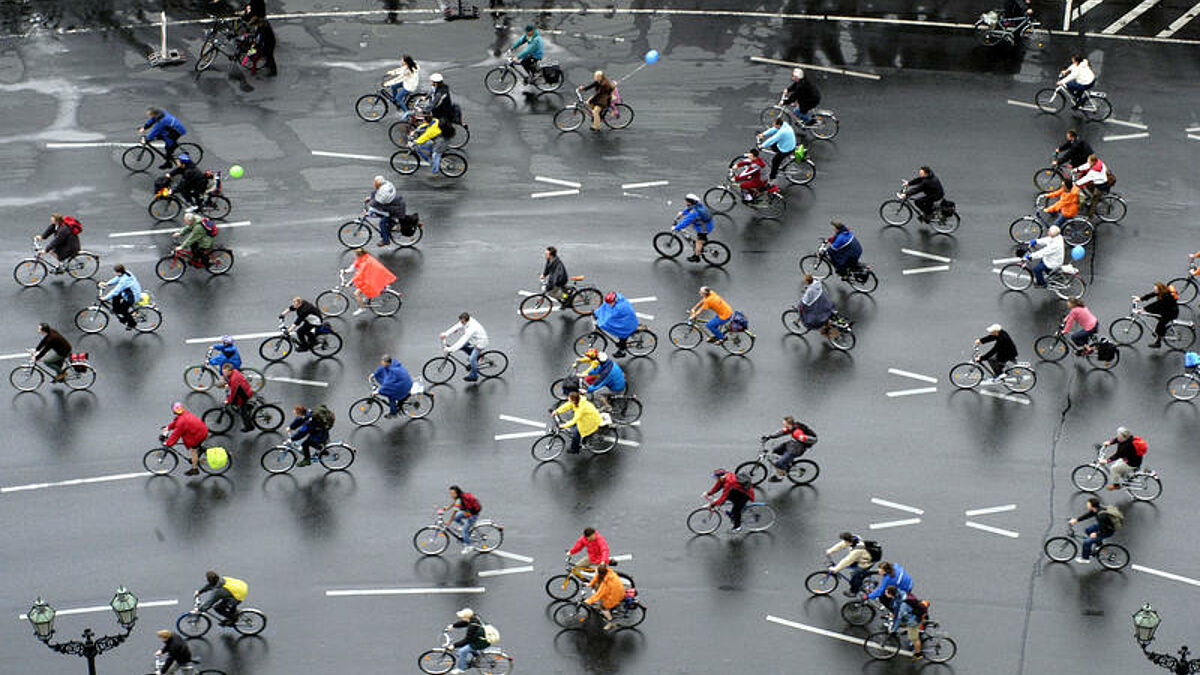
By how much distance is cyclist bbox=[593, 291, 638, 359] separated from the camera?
1405 inches

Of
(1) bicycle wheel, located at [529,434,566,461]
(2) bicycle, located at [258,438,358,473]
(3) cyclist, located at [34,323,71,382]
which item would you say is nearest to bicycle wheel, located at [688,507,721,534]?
(1) bicycle wheel, located at [529,434,566,461]

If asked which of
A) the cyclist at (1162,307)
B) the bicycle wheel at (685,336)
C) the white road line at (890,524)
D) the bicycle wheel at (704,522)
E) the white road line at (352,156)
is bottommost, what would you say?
the bicycle wheel at (704,522)

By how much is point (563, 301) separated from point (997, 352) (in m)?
9.12

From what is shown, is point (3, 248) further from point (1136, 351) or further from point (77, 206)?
point (1136, 351)

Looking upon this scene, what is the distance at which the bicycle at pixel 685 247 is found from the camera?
3928cm

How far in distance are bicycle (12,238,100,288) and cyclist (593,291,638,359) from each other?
11601mm

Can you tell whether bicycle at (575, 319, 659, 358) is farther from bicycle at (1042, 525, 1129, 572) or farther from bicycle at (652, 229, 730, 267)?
bicycle at (1042, 525, 1129, 572)

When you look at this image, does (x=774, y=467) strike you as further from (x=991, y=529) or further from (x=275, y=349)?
(x=275, y=349)

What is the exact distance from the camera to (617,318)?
117 feet

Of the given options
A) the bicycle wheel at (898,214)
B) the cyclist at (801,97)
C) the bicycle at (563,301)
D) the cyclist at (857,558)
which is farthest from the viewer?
the cyclist at (801,97)

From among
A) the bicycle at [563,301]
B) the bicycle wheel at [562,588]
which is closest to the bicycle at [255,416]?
the bicycle at [563,301]

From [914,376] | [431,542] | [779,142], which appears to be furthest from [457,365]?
[779,142]

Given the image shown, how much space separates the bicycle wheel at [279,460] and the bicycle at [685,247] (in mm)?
10346

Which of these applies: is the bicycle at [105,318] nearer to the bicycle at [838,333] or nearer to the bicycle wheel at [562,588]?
the bicycle wheel at [562,588]
